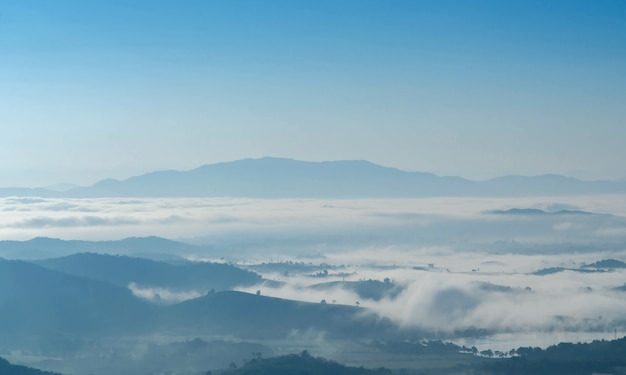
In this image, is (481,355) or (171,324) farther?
(171,324)

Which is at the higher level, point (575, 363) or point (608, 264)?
point (608, 264)

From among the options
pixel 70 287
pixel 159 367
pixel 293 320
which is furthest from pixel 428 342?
pixel 70 287

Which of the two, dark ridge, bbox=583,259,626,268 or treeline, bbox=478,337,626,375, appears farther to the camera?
dark ridge, bbox=583,259,626,268

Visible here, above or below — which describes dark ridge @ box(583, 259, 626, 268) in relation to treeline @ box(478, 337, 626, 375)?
above

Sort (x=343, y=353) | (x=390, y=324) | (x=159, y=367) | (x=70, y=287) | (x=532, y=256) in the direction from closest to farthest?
(x=159, y=367) < (x=343, y=353) < (x=390, y=324) < (x=70, y=287) < (x=532, y=256)

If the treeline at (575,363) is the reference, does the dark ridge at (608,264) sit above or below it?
above

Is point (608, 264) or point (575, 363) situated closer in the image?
point (575, 363)

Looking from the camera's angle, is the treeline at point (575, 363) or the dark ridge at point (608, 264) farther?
the dark ridge at point (608, 264)

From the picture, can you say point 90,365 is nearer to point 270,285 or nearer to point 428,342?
point 428,342

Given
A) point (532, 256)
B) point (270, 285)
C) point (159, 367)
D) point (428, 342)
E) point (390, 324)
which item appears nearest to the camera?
point (159, 367)
